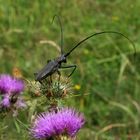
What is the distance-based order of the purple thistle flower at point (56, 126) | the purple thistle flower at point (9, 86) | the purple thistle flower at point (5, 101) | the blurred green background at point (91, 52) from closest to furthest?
the purple thistle flower at point (56, 126) < the purple thistle flower at point (5, 101) < the purple thistle flower at point (9, 86) < the blurred green background at point (91, 52)

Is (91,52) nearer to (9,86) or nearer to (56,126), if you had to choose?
(9,86)

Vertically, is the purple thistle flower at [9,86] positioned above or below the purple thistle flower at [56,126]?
above

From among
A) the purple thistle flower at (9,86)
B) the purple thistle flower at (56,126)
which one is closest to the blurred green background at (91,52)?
the purple thistle flower at (9,86)

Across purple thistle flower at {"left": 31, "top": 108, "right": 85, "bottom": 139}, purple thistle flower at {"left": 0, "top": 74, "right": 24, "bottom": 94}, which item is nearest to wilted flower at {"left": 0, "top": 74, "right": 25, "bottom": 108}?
purple thistle flower at {"left": 0, "top": 74, "right": 24, "bottom": 94}

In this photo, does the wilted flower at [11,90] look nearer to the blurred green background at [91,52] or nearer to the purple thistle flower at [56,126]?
the purple thistle flower at [56,126]

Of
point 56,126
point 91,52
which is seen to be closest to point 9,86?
point 56,126

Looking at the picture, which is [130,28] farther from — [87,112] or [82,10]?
[87,112]

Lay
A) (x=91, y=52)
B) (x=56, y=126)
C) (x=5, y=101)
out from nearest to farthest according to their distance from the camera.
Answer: (x=56, y=126), (x=5, y=101), (x=91, y=52)
